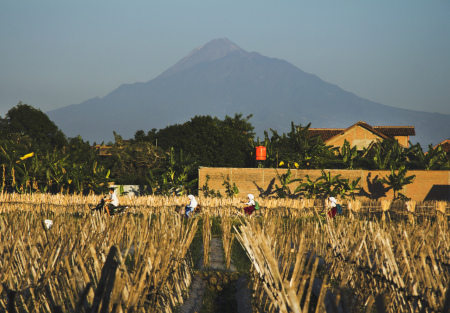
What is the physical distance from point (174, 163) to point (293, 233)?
543 inches

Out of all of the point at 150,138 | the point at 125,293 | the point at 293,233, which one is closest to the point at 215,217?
the point at 293,233

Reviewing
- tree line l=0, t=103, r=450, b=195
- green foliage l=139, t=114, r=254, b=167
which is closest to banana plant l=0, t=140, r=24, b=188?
tree line l=0, t=103, r=450, b=195

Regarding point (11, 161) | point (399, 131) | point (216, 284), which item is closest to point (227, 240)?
point (216, 284)

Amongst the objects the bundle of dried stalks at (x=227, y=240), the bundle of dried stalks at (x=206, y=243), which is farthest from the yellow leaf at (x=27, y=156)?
the bundle of dried stalks at (x=227, y=240)

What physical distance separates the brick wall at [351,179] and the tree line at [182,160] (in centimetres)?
71

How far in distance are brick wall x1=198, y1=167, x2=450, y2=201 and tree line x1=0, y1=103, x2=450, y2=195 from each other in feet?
2.31

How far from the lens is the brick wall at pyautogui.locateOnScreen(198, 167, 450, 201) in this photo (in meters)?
21.0

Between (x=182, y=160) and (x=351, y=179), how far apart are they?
7.44 m

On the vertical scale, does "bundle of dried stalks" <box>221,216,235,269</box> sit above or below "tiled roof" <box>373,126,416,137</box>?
below

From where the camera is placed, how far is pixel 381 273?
5945 millimetres

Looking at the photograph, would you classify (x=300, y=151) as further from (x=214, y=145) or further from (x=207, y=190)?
(x=207, y=190)

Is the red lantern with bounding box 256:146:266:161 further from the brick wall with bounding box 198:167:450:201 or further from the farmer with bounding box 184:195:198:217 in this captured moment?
the farmer with bounding box 184:195:198:217

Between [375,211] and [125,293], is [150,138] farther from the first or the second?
[125,293]

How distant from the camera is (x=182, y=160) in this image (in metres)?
23.3
